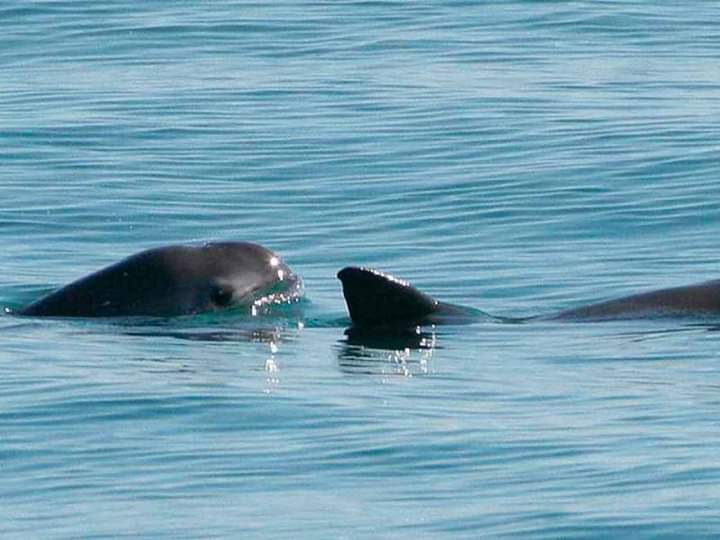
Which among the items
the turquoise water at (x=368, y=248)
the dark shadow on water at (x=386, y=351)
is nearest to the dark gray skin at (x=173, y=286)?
the turquoise water at (x=368, y=248)

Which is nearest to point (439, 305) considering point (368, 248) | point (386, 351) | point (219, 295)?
point (386, 351)

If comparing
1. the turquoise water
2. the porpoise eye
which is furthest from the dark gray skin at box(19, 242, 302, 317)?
the turquoise water

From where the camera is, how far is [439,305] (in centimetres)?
1609

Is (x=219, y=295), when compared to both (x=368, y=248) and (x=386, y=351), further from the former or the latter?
(x=368, y=248)

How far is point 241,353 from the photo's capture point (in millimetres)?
15070

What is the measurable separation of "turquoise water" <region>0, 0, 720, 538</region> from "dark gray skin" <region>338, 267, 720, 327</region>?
8.9 inches

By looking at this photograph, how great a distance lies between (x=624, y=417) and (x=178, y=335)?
4.00m

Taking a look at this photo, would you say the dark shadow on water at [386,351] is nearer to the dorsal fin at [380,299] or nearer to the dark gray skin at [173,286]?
the dorsal fin at [380,299]

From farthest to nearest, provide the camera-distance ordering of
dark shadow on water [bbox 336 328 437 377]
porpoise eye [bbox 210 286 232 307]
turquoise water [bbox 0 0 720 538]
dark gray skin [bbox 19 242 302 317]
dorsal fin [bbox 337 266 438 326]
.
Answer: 1. porpoise eye [bbox 210 286 232 307]
2. dark gray skin [bbox 19 242 302 317]
3. dorsal fin [bbox 337 266 438 326]
4. dark shadow on water [bbox 336 328 437 377]
5. turquoise water [bbox 0 0 720 538]

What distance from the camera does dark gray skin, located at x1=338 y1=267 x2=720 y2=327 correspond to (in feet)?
51.2

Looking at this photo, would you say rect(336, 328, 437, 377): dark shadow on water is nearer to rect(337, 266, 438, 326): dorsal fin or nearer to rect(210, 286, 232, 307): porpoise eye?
rect(337, 266, 438, 326): dorsal fin

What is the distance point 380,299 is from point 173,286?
1.57 meters

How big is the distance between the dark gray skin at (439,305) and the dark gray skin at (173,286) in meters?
1.05

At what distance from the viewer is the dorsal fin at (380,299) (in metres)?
15.5
